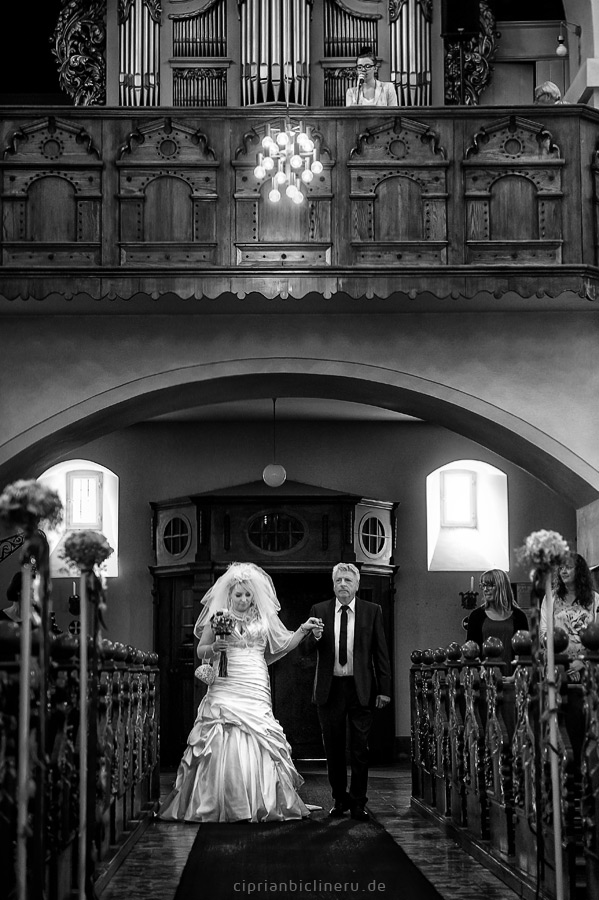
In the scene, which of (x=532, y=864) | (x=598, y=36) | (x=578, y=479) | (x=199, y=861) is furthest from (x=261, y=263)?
(x=532, y=864)

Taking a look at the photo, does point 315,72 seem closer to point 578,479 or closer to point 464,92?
point 464,92

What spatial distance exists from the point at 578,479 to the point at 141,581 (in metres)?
6.80

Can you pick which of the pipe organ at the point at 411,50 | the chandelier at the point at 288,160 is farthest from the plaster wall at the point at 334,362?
the pipe organ at the point at 411,50

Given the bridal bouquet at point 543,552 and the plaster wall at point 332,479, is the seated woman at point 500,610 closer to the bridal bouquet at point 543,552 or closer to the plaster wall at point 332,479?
the bridal bouquet at point 543,552

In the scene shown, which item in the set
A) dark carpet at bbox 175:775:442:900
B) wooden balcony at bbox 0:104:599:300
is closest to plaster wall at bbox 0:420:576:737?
wooden balcony at bbox 0:104:599:300

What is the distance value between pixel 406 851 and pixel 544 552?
3302mm

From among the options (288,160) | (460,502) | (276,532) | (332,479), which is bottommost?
(276,532)

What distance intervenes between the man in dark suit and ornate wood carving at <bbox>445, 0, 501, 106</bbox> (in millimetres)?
6253

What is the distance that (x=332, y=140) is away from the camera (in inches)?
448

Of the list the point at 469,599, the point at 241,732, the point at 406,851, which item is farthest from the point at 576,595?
the point at 469,599

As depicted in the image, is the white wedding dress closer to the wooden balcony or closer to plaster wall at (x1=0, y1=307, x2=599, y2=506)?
plaster wall at (x1=0, y1=307, x2=599, y2=506)

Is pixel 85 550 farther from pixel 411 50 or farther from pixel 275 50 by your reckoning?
pixel 411 50

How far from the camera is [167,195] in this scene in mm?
11258

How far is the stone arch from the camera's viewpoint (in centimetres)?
1162
